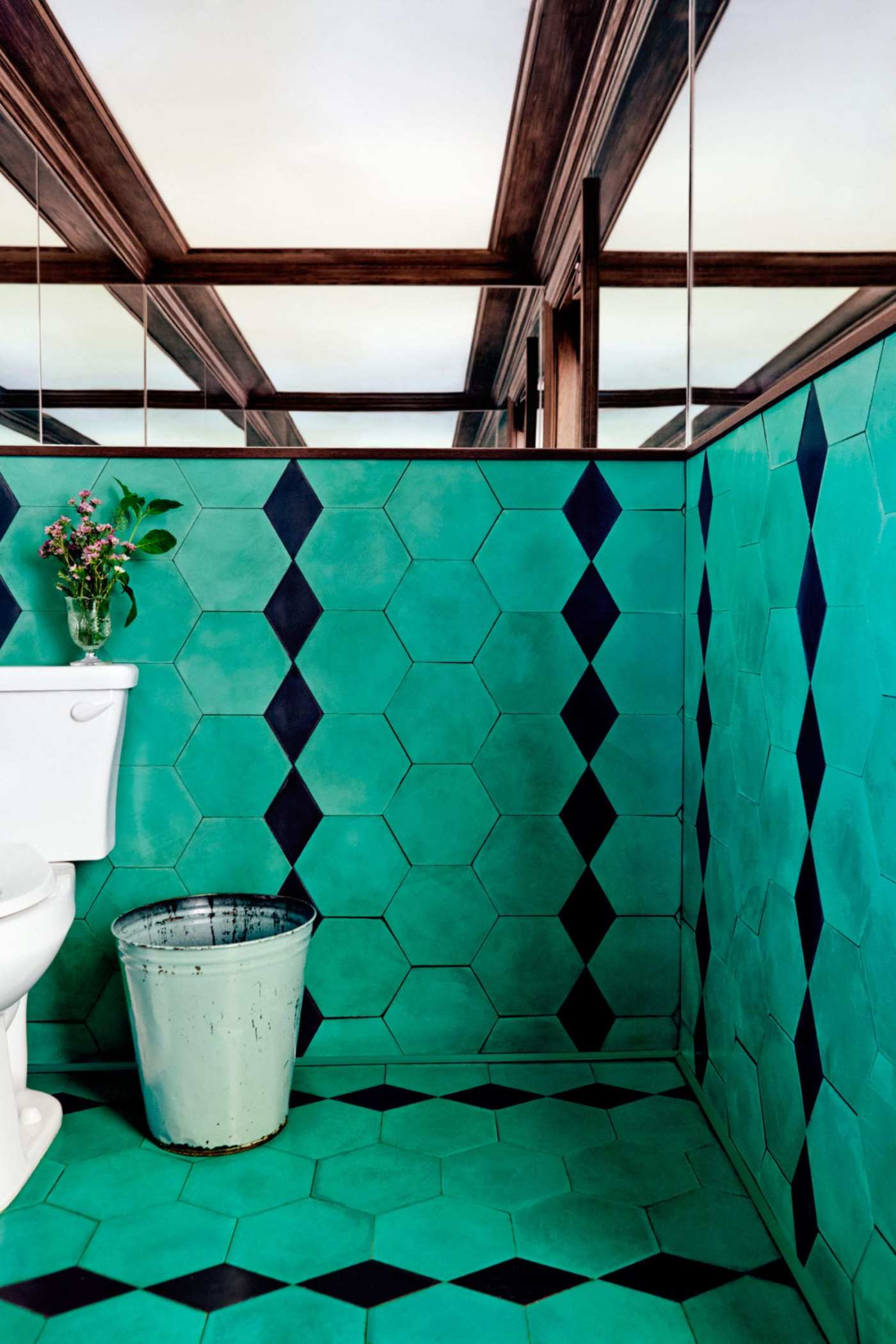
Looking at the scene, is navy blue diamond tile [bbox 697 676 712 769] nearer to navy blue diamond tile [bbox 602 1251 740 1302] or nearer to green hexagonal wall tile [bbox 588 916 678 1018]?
green hexagonal wall tile [bbox 588 916 678 1018]

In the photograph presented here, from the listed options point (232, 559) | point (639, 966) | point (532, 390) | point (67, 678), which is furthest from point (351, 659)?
point (639, 966)

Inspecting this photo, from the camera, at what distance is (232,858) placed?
6.01ft

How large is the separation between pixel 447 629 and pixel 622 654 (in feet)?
1.14

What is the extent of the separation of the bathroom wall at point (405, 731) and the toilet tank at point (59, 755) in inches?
5.5

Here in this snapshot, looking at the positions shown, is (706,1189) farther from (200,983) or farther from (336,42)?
(336,42)

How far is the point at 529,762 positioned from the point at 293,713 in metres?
0.47

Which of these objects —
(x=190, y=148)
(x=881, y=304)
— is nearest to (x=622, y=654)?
(x=881, y=304)

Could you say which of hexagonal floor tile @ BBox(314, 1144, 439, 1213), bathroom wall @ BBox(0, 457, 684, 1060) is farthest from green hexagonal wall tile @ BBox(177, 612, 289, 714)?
hexagonal floor tile @ BBox(314, 1144, 439, 1213)

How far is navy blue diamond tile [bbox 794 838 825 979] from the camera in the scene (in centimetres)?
→ 116

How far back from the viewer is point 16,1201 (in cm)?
140

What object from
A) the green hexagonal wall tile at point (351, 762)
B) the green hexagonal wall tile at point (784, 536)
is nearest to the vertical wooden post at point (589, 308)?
the green hexagonal wall tile at point (784, 536)

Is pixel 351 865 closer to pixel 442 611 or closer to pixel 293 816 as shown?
pixel 293 816

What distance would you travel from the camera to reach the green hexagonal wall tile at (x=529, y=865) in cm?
185

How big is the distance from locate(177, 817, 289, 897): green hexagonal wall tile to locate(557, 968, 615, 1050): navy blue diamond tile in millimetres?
622
